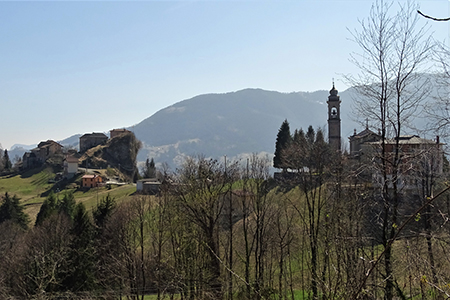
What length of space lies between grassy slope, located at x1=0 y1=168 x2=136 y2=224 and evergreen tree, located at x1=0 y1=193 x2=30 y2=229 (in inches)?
181

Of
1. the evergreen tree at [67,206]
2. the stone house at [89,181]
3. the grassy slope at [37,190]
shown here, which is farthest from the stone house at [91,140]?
the evergreen tree at [67,206]

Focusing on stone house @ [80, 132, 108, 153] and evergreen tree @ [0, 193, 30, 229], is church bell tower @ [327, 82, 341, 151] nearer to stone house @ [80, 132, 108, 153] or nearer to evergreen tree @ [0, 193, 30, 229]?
evergreen tree @ [0, 193, 30, 229]

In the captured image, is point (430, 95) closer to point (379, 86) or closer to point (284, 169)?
point (379, 86)

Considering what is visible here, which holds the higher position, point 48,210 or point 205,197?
point 205,197

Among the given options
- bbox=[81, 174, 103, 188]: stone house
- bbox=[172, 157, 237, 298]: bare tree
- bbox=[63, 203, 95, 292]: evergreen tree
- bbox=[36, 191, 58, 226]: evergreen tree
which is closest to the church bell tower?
bbox=[172, 157, 237, 298]: bare tree

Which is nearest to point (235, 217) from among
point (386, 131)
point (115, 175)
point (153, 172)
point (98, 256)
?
point (98, 256)

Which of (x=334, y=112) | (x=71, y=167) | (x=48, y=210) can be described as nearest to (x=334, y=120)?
(x=334, y=112)

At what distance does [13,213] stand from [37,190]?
33388 millimetres

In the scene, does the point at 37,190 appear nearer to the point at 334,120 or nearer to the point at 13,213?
the point at 13,213

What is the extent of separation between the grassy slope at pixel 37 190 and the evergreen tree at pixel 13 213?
4585 millimetres

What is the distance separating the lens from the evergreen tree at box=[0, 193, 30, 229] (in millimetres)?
43156

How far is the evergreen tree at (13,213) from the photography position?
43.2 meters

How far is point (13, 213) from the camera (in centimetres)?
4359

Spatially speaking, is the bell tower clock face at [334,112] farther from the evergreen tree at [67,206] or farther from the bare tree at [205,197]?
the evergreen tree at [67,206]
